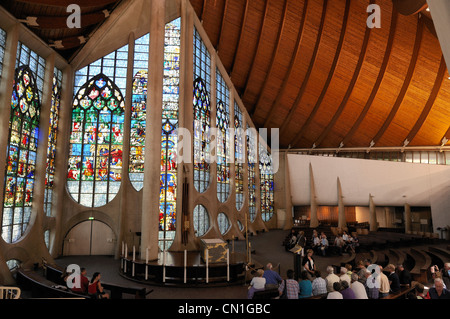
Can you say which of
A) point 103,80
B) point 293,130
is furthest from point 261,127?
point 103,80

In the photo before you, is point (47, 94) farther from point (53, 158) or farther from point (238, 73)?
point (238, 73)

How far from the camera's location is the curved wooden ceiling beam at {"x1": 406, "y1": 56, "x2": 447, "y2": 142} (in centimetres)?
1385

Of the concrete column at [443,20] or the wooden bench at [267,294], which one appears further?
the wooden bench at [267,294]

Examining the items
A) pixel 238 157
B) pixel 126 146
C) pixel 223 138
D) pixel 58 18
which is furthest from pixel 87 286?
pixel 238 157

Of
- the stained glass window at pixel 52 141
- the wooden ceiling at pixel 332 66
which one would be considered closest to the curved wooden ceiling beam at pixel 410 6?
the wooden ceiling at pixel 332 66

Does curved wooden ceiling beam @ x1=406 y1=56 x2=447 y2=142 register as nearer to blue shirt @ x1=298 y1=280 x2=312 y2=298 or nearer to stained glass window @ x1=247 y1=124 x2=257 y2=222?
stained glass window @ x1=247 y1=124 x2=257 y2=222

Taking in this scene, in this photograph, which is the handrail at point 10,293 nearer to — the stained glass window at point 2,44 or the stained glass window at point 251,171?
the stained glass window at point 2,44

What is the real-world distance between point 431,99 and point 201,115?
11.5 meters

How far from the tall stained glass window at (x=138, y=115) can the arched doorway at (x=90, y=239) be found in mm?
2089

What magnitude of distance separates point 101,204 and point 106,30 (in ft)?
21.9

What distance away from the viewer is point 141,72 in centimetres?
1284

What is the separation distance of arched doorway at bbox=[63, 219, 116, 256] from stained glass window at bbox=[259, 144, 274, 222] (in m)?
11.0

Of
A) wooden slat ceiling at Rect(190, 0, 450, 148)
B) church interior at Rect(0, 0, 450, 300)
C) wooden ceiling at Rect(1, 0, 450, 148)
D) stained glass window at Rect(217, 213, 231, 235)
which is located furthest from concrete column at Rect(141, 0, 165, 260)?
wooden slat ceiling at Rect(190, 0, 450, 148)

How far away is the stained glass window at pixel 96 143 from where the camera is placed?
1191 centimetres
